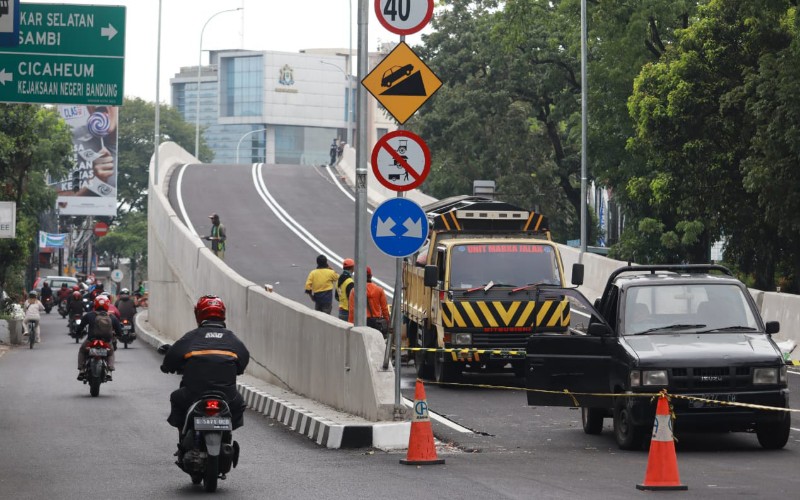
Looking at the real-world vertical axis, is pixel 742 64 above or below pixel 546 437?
above

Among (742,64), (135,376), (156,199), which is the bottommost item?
(135,376)

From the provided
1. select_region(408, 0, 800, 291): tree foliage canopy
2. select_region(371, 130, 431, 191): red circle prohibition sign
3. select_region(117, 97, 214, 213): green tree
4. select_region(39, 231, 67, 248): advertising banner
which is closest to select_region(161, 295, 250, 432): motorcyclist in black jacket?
select_region(371, 130, 431, 191): red circle prohibition sign

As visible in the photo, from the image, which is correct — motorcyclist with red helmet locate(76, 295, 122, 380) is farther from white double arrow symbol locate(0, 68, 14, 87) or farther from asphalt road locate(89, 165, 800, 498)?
white double arrow symbol locate(0, 68, 14, 87)

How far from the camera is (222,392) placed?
11.6 metres

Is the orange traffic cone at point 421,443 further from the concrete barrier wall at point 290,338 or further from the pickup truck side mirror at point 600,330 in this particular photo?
the pickup truck side mirror at point 600,330

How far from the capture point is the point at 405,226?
1450 cm

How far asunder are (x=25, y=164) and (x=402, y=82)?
111 feet

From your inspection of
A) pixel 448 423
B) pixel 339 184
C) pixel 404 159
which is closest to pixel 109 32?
pixel 448 423

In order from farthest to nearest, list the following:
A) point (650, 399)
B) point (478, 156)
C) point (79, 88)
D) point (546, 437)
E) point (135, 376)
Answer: point (478, 156)
point (135, 376)
point (79, 88)
point (546, 437)
point (650, 399)

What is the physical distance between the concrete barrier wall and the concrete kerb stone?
7.6 inches

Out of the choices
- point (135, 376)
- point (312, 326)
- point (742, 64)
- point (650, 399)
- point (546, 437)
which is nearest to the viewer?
point (650, 399)

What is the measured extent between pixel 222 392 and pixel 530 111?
164 feet

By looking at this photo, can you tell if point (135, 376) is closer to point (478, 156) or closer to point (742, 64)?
point (742, 64)

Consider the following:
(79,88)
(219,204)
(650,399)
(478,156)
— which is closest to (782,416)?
(650,399)
